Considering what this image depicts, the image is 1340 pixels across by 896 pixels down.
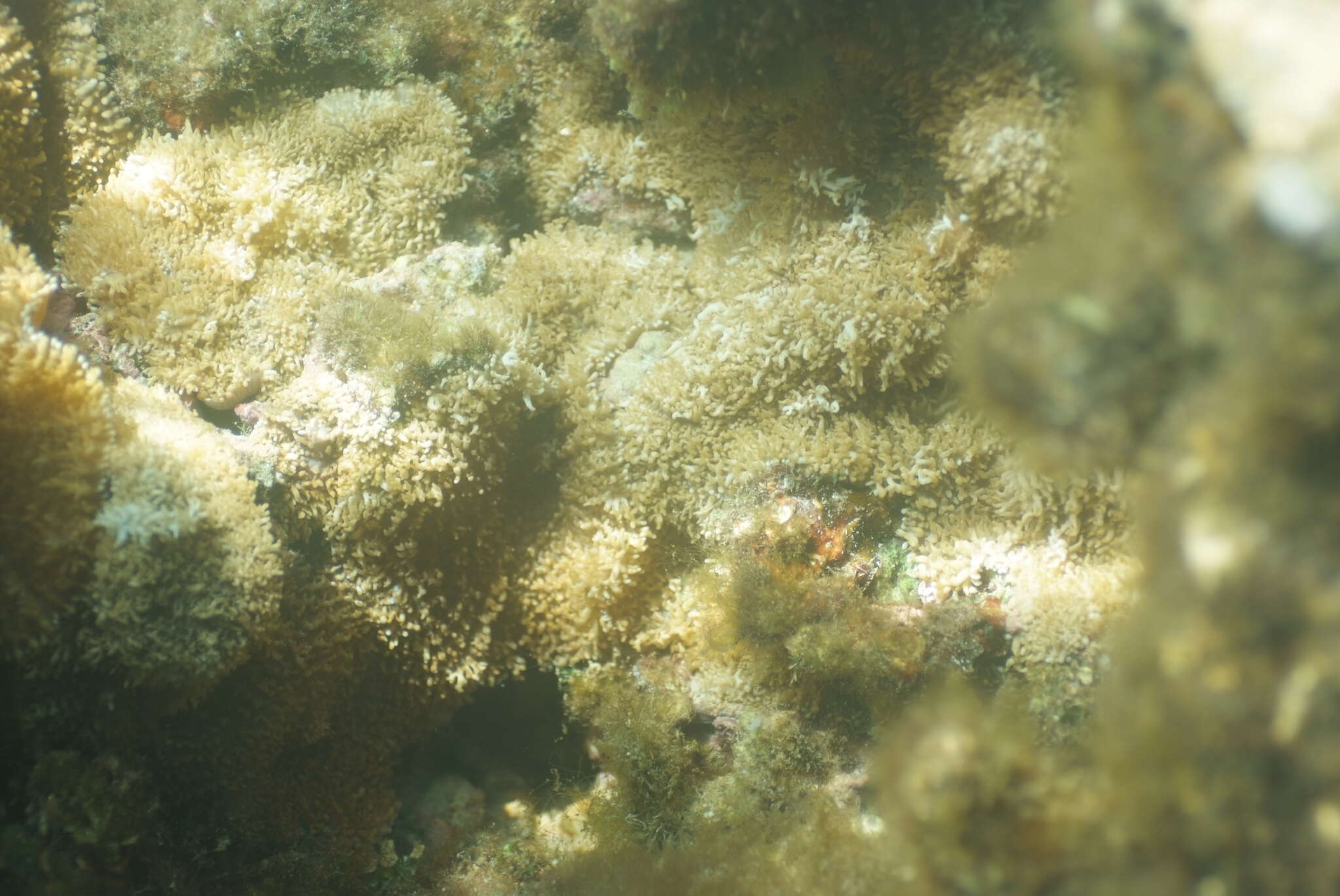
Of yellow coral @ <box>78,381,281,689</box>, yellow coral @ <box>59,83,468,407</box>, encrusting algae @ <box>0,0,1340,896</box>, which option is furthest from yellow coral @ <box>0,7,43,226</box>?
yellow coral @ <box>78,381,281,689</box>

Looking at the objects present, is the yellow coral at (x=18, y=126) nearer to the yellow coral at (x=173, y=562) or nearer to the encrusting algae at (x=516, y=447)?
the encrusting algae at (x=516, y=447)

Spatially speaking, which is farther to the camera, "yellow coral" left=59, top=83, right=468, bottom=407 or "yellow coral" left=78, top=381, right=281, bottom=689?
"yellow coral" left=59, top=83, right=468, bottom=407

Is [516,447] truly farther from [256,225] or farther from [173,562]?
[256,225]

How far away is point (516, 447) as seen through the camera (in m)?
4.04

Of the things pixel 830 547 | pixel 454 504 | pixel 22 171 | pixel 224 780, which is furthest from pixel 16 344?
pixel 830 547

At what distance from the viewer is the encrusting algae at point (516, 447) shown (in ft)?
10.3

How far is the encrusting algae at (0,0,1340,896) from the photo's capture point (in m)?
3.15

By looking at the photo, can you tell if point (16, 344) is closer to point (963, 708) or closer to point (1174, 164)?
point (963, 708)

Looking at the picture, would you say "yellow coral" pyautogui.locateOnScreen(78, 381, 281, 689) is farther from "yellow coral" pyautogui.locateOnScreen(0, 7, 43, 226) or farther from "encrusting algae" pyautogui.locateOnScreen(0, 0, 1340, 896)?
"yellow coral" pyautogui.locateOnScreen(0, 7, 43, 226)

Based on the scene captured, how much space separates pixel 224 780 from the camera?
372 cm

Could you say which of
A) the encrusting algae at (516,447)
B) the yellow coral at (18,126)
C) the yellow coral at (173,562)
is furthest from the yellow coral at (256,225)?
the yellow coral at (173,562)

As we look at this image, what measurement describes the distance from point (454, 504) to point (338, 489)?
514 mm

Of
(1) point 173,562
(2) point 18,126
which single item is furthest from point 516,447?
(2) point 18,126

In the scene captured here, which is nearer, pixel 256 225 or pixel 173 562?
pixel 173 562
